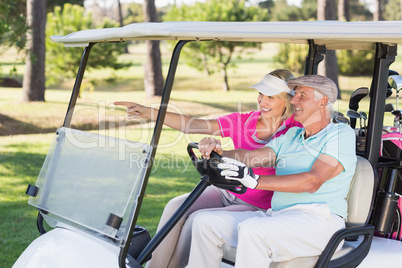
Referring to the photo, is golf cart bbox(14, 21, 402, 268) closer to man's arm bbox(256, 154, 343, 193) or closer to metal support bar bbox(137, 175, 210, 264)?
metal support bar bbox(137, 175, 210, 264)

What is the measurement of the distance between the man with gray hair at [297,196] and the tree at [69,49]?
13057mm

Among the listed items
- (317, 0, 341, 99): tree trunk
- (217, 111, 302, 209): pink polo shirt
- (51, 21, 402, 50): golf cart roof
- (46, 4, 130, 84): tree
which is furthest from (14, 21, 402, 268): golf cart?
(46, 4, 130, 84): tree

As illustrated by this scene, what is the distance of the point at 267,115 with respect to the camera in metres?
3.02

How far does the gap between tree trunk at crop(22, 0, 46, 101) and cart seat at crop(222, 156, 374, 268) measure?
9351 mm

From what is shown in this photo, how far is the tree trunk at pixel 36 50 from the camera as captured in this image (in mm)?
11289

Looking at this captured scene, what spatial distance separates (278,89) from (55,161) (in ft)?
3.95

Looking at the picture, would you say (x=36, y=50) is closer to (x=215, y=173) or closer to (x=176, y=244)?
(x=176, y=244)

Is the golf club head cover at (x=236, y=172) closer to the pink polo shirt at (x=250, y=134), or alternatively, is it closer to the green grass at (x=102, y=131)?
the pink polo shirt at (x=250, y=134)

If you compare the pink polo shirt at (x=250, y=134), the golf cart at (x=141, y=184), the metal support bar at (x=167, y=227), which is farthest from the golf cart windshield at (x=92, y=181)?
the pink polo shirt at (x=250, y=134)

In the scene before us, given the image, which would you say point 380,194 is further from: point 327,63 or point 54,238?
point 327,63

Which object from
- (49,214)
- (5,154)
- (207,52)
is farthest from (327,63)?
(49,214)

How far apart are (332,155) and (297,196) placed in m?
0.26

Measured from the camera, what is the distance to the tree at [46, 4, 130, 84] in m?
15.3

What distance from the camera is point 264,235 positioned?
2.32 meters
